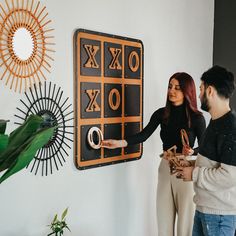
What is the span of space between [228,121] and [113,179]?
1.01 m

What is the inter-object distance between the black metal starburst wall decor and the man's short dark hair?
2.77ft

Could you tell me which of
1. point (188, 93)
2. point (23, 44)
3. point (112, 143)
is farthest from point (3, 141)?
point (188, 93)

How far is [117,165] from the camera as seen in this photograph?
2695mm

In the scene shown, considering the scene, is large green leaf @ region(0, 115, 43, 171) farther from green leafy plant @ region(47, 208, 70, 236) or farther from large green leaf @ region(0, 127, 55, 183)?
green leafy plant @ region(47, 208, 70, 236)

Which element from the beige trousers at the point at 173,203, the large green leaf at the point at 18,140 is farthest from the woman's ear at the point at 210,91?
the large green leaf at the point at 18,140

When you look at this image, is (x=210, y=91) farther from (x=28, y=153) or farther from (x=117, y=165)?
(x=28, y=153)

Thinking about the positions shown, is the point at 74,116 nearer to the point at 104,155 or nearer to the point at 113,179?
the point at 104,155

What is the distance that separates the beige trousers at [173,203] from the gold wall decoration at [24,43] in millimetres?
1078

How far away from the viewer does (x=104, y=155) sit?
2557 millimetres

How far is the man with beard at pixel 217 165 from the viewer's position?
1.93 metres

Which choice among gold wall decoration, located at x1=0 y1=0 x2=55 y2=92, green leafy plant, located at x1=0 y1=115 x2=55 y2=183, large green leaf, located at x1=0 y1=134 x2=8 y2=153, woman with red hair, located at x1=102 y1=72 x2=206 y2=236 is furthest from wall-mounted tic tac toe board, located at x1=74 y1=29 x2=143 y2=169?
large green leaf, located at x1=0 y1=134 x2=8 y2=153

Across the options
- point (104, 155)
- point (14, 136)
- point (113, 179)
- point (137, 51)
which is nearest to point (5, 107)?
point (14, 136)

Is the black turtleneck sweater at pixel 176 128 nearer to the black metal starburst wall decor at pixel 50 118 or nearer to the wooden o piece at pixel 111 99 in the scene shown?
the wooden o piece at pixel 111 99

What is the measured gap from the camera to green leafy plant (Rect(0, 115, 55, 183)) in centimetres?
112
